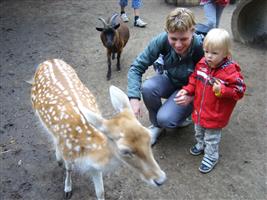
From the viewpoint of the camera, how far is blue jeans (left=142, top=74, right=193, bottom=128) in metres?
3.60

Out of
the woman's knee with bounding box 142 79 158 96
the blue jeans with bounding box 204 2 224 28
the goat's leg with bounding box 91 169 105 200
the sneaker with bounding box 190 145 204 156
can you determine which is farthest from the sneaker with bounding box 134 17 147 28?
the goat's leg with bounding box 91 169 105 200

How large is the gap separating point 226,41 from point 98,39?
12.5 ft

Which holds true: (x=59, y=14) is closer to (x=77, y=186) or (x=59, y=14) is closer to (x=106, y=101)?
(x=106, y=101)

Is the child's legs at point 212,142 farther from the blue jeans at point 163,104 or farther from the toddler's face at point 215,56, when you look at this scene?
the toddler's face at point 215,56

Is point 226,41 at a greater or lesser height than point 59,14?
greater

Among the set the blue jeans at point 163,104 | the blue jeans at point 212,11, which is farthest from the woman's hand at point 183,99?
the blue jeans at point 212,11

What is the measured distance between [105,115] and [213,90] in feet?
5.39

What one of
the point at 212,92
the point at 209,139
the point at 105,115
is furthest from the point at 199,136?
the point at 105,115

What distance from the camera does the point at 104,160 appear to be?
268 cm

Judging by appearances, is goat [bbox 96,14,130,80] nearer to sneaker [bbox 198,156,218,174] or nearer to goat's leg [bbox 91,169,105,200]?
sneaker [bbox 198,156,218,174]

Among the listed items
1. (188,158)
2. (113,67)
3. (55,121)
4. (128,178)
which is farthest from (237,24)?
(55,121)

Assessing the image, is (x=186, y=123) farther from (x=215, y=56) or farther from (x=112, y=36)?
(x=112, y=36)

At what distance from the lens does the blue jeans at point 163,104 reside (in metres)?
3.60

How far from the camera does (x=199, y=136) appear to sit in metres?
3.61
